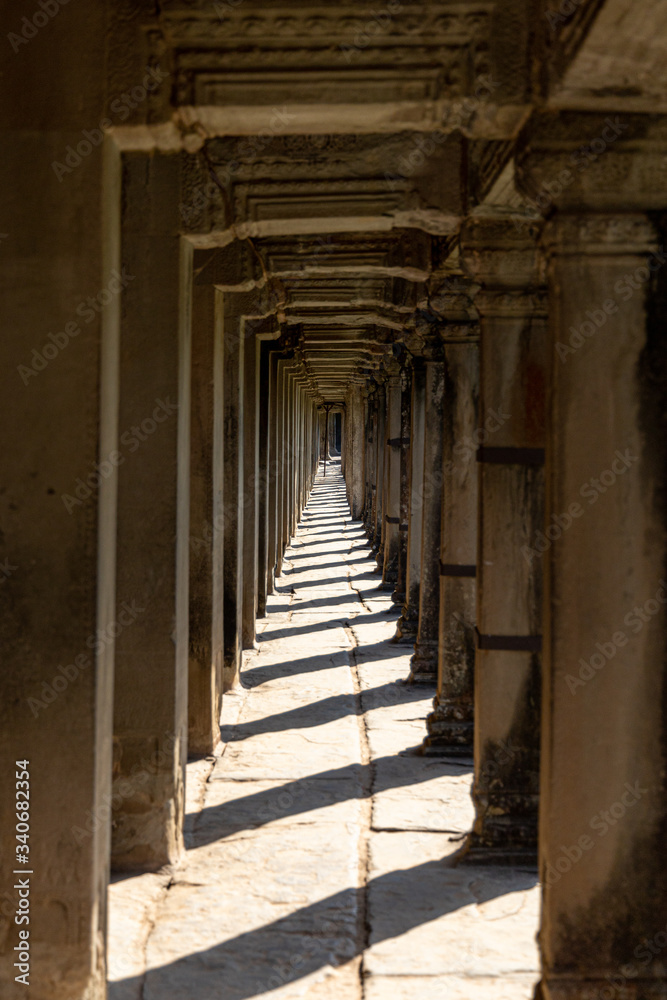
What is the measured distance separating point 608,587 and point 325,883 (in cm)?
236

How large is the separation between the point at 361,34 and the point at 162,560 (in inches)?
99.8

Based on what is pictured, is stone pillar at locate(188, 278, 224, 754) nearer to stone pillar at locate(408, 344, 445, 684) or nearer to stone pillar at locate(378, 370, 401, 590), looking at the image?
stone pillar at locate(408, 344, 445, 684)

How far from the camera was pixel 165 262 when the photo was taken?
459 cm

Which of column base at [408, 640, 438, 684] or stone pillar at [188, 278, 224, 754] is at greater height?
stone pillar at [188, 278, 224, 754]

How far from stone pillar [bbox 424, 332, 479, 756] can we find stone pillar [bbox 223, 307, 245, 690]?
194 cm

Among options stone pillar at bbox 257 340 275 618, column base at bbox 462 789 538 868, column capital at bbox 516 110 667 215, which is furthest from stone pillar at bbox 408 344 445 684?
column capital at bbox 516 110 667 215

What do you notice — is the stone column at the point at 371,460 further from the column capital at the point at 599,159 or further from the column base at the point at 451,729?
the column capital at the point at 599,159

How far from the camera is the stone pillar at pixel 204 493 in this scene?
608 centimetres

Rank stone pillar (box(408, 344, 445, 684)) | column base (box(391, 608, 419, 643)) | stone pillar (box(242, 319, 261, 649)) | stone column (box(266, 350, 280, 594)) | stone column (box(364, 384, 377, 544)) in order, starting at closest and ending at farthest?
stone pillar (box(408, 344, 445, 684)), stone pillar (box(242, 319, 261, 649)), column base (box(391, 608, 419, 643)), stone column (box(266, 350, 280, 594)), stone column (box(364, 384, 377, 544))

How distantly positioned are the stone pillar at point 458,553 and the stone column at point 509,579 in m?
1.55

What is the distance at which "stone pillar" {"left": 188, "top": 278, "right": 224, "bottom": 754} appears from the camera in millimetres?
6082

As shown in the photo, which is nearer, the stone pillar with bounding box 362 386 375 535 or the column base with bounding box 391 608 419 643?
the column base with bounding box 391 608 419 643

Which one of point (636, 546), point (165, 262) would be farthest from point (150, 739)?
point (636, 546)

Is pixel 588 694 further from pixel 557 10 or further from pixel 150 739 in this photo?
pixel 150 739
